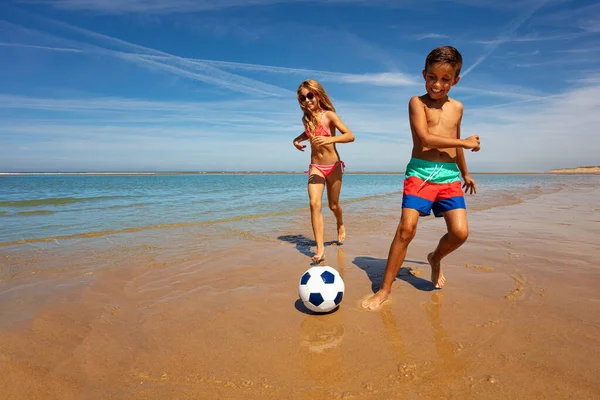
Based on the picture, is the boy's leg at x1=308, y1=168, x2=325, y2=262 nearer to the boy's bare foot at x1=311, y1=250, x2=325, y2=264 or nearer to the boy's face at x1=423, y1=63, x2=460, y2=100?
the boy's bare foot at x1=311, y1=250, x2=325, y2=264

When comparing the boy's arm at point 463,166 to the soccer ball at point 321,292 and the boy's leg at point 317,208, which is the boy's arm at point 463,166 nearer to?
the soccer ball at point 321,292

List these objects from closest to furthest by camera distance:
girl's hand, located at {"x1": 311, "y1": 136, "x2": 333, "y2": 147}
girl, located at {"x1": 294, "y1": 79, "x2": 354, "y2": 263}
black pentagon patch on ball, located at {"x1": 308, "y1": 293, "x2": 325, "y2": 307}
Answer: black pentagon patch on ball, located at {"x1": 308, "y1": 293, "x2": 325, "y2": 307} < girl's hand, located at {"x1": 311, "y1": 136, "x2": 333, "y2": 147} < girl, located at {"x1": 294, "y1": 79, "x2": 354, "y2": 263}

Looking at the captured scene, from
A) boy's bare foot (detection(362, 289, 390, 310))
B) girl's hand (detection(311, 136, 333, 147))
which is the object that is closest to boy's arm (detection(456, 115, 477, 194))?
boy's bare foot (detection(362, 289, 390, 310))

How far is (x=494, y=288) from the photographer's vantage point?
3.48 meters

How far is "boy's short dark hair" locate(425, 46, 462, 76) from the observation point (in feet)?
10.1

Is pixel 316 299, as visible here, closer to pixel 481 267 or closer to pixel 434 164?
pixel 434 164

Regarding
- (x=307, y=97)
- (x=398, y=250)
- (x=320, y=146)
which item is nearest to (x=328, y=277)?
(x=398, y=250)

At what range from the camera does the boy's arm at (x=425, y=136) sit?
9.96 feet

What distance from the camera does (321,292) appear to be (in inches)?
115

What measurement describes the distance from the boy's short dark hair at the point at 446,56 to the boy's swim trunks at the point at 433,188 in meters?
0.87

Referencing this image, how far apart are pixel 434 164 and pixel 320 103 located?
7.56 ft

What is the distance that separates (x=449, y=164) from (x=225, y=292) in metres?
2.48

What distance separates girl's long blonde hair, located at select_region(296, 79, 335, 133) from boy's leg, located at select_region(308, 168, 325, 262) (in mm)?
652

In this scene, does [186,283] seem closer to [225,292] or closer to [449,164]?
[225,292]
